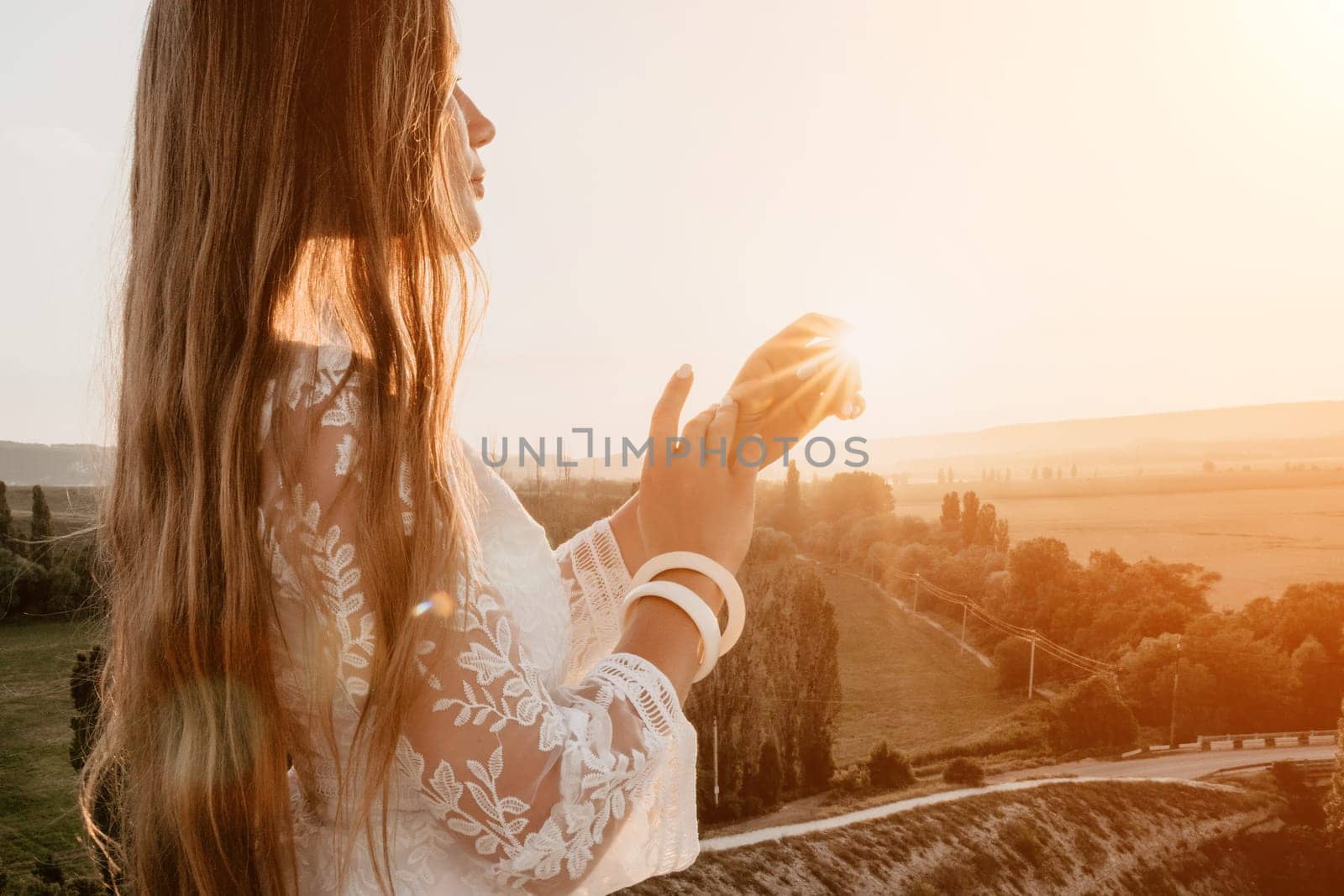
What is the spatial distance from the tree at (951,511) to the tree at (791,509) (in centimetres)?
68

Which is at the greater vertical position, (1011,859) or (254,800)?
(254,800)

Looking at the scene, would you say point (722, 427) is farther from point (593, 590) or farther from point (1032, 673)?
point (1032, 673)

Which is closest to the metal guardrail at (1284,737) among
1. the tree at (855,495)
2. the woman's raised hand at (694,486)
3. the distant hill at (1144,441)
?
the distant hill at (1144,441)

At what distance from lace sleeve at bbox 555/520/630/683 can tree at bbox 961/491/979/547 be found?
11.1ft

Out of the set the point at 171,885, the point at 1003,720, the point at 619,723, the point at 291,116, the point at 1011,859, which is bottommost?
the point at 1011,859

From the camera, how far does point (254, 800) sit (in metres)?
0.57

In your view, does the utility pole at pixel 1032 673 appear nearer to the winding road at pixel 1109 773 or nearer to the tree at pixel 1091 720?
the tree at pixel 1091 720

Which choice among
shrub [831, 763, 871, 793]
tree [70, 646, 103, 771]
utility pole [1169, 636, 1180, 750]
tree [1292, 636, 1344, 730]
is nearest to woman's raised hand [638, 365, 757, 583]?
tree [70, 646, 103, 771]

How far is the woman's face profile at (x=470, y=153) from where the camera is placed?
25.4 inches

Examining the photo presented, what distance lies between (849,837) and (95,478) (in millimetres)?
3261

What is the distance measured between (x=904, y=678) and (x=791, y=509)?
38.0 inches

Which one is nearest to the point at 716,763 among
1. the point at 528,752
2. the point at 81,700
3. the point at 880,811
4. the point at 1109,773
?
the point at 880,811

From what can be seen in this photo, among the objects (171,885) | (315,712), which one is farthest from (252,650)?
(171,885)

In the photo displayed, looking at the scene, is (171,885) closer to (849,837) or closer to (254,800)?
(254,800)
